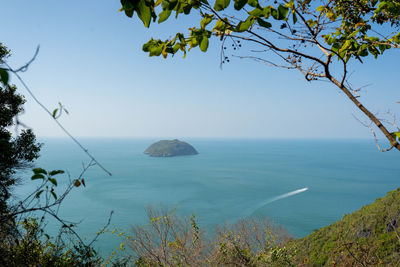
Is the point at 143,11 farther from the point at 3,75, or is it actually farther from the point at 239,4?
the point at 3,75

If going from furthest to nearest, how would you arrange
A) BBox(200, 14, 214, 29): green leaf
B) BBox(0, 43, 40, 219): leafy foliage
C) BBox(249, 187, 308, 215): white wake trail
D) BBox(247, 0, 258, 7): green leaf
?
1. BBox(249, 187, 308, 215): white wake trail
2. BBox(0, 43, 40, 219): leafy foliage
3. BBox(200, 14, 214, 29): green leaf
4. BBox(247, 0, 258, 7): green leaf

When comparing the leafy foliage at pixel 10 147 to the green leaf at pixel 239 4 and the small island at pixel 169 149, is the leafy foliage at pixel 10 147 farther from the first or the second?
the small island at pixel 169 149

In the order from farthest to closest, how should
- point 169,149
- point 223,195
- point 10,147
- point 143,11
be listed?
point 169,149
point 223,195
point 10,147
point 143,11

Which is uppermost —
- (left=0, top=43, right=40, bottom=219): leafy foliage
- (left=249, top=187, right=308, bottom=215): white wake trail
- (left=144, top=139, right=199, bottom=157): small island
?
(left=0, top=43, right=40, bottom=219): leafy foliage

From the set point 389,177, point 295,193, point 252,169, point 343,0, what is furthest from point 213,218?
point 389,177

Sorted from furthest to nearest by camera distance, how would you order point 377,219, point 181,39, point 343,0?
point 377,219 → point 343,0 → point 181,39

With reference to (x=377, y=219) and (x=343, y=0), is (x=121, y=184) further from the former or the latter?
(x=343, y=0)

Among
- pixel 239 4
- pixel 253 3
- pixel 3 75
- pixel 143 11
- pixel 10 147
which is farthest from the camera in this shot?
pixel 10 147

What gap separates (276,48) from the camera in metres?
1.56

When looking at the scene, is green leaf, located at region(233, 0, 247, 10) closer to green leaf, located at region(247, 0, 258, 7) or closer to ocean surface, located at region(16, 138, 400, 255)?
green leaf, located at region(247, 0, 258, 7)

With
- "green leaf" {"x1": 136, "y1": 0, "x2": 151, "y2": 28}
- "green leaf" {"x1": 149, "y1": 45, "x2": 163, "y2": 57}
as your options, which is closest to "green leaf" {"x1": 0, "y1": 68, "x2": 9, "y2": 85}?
"green leaf" {"x1": 136, "y1": 0, "x2": 151, "y2": 28}

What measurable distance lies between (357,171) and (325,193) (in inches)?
1533

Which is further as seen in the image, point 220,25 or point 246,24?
point 220,25

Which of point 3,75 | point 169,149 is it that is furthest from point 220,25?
point 169,149
